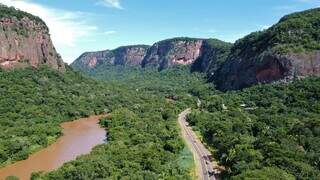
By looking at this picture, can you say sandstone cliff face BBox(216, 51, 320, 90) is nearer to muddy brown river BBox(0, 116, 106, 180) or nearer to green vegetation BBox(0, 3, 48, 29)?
muddy brown river BBox(0, 116, 106, 180)

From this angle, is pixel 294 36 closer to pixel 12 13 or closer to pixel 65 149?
pixel 65 149

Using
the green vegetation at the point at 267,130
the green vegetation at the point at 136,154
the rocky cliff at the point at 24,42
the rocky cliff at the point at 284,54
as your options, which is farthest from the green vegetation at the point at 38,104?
the rocky cliff at the point at 284,54

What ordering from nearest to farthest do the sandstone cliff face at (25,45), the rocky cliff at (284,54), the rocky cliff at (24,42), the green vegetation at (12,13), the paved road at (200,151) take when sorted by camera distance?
the paved road at (200,151), the rocky cliff at (284,54), the sandstone cliff face at (25,45), the rocky cliff at (24,42), the green vegetation at (12,13)

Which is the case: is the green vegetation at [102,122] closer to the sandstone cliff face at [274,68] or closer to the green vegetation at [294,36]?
the sandstone cliff face at [274,68]

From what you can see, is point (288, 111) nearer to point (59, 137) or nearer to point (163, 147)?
point (163, 147)

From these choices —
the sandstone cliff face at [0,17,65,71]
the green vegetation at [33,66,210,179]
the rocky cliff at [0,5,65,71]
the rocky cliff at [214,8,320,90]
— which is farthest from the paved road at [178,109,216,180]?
the rocky cliff at [0,5,65,71]

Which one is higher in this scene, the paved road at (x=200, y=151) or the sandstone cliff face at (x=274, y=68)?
the sandstone cliff face at (x=274, y=68)

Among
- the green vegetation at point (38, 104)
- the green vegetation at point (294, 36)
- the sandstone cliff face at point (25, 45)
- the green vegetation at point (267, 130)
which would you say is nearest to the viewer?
the green vegetation at point (267, 130)
